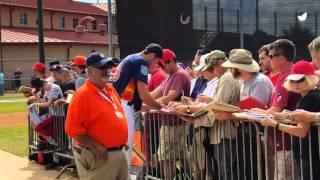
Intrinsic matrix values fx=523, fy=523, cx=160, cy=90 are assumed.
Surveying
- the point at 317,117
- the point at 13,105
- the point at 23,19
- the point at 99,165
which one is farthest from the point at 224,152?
the point at 23,19

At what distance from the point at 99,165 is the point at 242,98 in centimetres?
167

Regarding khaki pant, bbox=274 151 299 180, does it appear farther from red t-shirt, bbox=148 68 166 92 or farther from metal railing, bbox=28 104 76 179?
metal railing, bbox=28 104 76 179

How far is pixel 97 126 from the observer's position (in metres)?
5.05

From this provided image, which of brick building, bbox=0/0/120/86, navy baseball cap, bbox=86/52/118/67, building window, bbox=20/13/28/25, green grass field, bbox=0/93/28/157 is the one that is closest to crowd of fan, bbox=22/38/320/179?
navy baseball cap, bbox=86/52/118/67

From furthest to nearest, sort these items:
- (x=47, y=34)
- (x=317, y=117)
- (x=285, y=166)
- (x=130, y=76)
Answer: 1. (x=47, y=34)
2. (x=130, y=76)
3. (x=285, y=166)
4. (x=317, y=117)

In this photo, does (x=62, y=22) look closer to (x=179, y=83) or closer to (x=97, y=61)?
(x=179, y=83)

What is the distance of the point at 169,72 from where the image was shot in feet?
22.8

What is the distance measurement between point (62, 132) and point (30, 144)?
1294mm

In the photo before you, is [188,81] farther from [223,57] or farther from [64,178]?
[64,178]

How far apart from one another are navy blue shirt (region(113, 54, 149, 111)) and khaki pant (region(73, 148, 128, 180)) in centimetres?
119

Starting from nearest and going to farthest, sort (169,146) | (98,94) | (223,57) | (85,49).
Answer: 1. (98,94)
2. (223,57)
3. (169,146)
4. (85,49)

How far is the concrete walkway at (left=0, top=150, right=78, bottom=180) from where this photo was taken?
824 cm

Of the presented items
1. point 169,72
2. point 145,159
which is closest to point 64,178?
point 145,159

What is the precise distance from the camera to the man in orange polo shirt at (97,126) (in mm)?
5008
